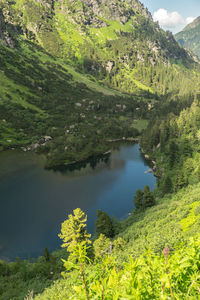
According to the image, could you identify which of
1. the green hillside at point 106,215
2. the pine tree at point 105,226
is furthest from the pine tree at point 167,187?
the pine tree at point 105,226

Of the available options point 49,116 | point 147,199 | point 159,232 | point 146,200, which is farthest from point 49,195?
point 49,116

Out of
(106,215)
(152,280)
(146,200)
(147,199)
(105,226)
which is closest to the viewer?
(152,280)

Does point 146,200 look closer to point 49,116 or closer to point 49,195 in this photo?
point 49,195

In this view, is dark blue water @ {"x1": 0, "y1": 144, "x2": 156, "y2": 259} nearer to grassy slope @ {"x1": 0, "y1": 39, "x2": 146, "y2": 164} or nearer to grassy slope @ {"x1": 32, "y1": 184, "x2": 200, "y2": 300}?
grassy slope @ {"x1": 0, "y1": 39, "x2": 146, "y2": 164}

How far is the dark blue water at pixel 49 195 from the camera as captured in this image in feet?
167

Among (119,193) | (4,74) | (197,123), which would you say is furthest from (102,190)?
(4,74)

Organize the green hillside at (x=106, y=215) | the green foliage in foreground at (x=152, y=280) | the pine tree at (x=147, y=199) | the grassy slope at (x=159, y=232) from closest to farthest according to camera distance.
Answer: the green foliage in foreground at (x=152, y=280) < the green hillside at (x=106, y=215) < the grassy slope at (x=159, y=232) < the pine tree at (x=147, y=199)

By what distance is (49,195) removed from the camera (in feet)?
224

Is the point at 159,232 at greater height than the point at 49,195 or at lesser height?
greater

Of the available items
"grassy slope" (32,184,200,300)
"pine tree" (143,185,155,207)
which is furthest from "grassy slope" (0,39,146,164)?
"grassy slope" (32,184,200,300)

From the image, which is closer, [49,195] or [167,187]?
[167,187]

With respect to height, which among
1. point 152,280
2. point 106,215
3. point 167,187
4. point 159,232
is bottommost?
point 106,215

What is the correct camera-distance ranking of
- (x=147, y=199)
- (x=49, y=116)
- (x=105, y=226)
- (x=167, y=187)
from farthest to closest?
1. (x=49, y=116)
2. (x=167, y=187)
3. (x=147, y=199)
4. (x=105, y=226)

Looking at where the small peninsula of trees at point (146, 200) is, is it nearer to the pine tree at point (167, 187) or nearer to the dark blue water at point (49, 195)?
the pine tree at point (167, 187)
